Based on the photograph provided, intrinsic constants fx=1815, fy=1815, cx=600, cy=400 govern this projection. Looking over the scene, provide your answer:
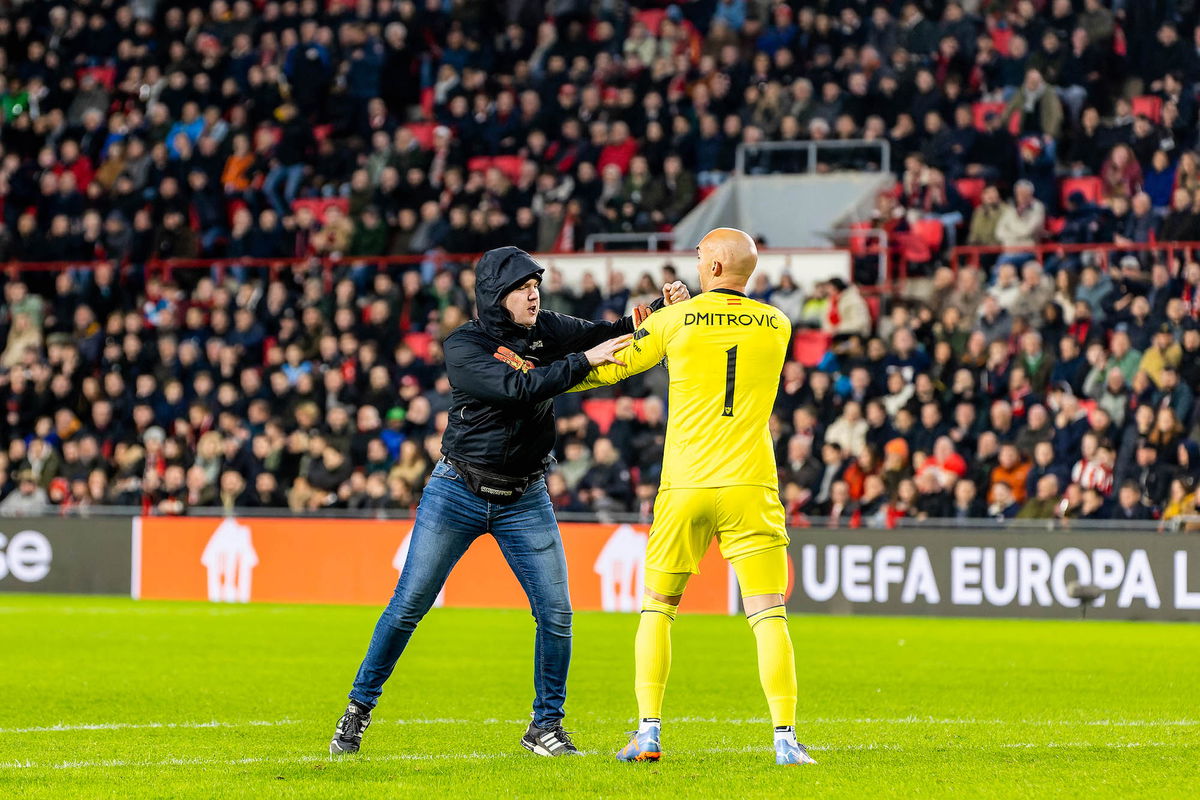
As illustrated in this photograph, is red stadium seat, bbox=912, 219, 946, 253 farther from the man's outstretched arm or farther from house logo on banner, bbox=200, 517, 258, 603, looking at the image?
the man's outstretched arm

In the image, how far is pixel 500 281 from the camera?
8055mm

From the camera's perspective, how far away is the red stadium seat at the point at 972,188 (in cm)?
2305

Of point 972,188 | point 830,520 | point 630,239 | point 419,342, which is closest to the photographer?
point 830,520

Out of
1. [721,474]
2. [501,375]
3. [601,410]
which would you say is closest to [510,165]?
[601,410]

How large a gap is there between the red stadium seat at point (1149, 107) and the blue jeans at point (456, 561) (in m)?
16.3

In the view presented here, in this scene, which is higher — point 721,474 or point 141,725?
point 721,474

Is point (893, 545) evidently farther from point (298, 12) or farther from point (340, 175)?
point (298, 12)

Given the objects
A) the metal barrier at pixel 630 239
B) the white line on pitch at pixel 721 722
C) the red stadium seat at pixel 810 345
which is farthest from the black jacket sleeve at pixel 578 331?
the metal barrier at pixel 630 239

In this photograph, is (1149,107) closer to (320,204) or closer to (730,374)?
(320,204)

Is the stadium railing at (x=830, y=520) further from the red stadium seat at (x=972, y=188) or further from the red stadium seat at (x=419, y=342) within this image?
the red stadium seat at (x=972, y=188)

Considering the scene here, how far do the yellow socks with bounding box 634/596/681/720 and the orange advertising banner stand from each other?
38.9 feet

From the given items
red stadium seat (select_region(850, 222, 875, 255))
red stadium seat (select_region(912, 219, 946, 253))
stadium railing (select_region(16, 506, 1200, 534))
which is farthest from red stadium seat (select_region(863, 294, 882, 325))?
stadium railing (select_region(16, 506, 1200, 534))

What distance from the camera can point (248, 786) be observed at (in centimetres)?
712

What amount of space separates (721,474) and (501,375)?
3.58ft
